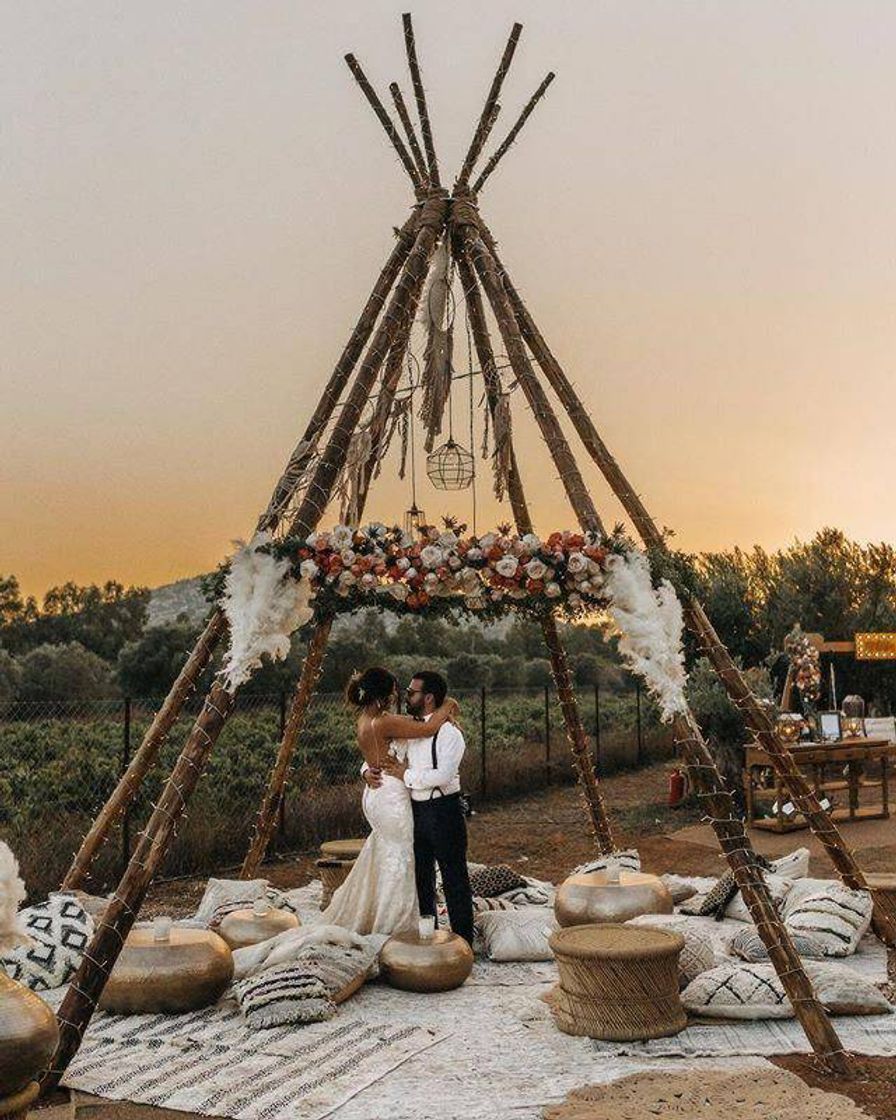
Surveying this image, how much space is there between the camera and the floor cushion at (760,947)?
5891 millimetres

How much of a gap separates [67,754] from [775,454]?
9009 mm

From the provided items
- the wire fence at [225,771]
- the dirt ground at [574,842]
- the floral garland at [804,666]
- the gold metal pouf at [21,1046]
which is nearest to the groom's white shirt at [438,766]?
Result: the dirt ground at [574,842]

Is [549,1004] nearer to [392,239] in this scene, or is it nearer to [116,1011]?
[116,1011]

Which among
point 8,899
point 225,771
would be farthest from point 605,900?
point 225,771

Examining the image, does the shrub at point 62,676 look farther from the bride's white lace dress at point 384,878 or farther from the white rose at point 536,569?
the white rose at point 536,569

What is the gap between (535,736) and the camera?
65.2ft

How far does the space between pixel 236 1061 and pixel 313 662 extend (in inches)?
120

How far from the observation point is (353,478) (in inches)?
228

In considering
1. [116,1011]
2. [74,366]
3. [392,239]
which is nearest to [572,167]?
[392,239]

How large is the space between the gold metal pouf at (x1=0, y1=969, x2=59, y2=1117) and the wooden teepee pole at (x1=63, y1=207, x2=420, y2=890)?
3572mm

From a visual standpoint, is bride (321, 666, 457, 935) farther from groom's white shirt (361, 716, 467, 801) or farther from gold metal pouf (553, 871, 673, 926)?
gold metal pouf (553, 871, 673, 926)

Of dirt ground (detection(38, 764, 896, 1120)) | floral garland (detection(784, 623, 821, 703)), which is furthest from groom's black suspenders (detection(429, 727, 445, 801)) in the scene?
floral garland (detection(784, 623, 821, 703))

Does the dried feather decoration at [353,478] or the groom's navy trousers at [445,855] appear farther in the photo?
the groom's navy trousers at [445,855]

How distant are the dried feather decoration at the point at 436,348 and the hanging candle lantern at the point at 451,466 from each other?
12 cm
